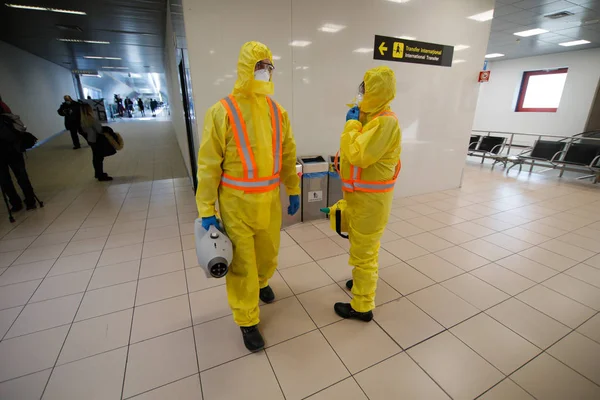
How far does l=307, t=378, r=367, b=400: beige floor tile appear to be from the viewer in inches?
53.9

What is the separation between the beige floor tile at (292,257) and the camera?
2562mm

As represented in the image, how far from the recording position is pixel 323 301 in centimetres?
206

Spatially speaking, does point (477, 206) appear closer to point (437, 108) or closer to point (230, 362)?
point (437, 108)

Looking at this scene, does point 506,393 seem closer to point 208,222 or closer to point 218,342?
point 218,342

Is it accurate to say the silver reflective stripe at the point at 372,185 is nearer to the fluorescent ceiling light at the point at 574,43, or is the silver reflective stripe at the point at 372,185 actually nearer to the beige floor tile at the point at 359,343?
the beige floor tile at the point at 359,343

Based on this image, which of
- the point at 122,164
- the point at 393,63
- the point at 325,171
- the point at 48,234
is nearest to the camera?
the point at 48,234

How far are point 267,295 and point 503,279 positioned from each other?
204 cm

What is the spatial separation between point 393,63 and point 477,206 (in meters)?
2.46

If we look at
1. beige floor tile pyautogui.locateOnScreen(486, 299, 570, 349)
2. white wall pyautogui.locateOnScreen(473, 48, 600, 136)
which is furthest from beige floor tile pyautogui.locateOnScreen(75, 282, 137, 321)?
white wall pyautogui.locateOnScreen(473, 48, 600, 136)

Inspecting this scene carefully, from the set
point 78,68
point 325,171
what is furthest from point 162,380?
point 78,68

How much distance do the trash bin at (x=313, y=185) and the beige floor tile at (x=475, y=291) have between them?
1.69m

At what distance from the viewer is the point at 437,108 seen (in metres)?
4.28

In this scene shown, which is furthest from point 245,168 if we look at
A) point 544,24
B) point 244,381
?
point 544,24

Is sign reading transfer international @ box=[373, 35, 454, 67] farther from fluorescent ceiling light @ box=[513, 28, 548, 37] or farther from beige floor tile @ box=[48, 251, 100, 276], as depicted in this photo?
fluorescent ceiling light @ box=[513, 28, 548, 37]
